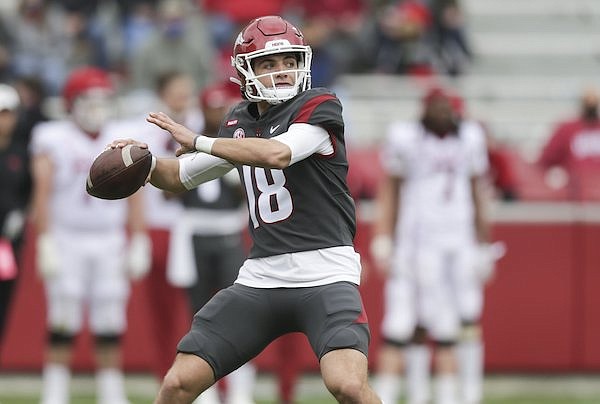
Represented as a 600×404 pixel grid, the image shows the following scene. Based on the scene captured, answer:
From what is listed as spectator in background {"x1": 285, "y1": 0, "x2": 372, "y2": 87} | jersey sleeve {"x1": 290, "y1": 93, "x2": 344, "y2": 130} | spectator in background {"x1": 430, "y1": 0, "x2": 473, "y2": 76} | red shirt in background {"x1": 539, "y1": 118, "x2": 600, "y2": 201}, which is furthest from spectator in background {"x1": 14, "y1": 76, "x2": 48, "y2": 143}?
jersey sleeve {"x1": 290, "y1": 93, "x2": 344, "y2": 130}

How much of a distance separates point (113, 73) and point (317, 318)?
869 centimetres

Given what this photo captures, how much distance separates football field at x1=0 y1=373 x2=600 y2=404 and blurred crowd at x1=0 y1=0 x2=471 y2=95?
150 inches

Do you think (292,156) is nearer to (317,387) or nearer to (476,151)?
(476,151)

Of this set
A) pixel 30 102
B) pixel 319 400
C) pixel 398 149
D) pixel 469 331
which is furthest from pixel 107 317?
pixel 30 102

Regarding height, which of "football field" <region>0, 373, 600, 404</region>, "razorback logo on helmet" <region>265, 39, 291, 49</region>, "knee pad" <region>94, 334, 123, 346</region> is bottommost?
"football field" <region>0, 373, 600, 404</region>

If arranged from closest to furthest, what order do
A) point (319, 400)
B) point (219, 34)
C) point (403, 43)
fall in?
point (319, 400)
point (403, 43)
point (219, 34)

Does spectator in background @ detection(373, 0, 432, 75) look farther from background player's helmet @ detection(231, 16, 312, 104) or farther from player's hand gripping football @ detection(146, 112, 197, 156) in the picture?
player's hand gripping football @ detection(146, 112, 197, 156)

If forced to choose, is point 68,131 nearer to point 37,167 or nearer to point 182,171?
point 37,167

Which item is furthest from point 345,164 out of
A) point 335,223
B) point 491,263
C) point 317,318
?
point 491,263

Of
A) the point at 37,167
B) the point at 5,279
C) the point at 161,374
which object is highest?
the point at 37,167

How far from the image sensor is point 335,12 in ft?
48.2

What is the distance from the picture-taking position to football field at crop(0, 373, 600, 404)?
991cm

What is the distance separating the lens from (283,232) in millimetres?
5938

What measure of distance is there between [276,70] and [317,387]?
4554 millimetres
